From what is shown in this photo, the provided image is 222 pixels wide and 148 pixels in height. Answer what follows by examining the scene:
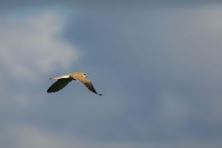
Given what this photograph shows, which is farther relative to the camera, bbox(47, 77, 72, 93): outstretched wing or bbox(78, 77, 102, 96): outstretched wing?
bbox(47, 77, 72, 93): outstretched wing

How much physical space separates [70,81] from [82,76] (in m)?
3.07

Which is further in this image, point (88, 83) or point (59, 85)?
point (59, 85)

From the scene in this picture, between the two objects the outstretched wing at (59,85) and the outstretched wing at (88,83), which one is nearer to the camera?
the outstretched wing at (88,83)

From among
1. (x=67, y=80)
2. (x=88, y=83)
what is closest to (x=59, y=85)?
(x=67, y=80)

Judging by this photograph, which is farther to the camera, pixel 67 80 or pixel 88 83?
pixel 67 80

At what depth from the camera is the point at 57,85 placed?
324ft

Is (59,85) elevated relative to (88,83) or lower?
elevated

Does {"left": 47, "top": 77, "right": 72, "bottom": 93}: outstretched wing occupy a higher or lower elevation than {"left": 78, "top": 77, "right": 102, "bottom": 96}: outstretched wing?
higher

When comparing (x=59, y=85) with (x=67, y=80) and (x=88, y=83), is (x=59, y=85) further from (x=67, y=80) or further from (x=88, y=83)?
(x=88, y=83)

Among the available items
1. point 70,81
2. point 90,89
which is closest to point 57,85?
→ point 70,81

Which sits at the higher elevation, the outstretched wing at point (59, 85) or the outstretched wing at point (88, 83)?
the outstretched wing at point (59, 85)

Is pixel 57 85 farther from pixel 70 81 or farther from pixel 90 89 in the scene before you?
pixel 90 89

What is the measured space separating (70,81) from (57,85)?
3.63ft

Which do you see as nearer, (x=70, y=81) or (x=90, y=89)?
(x=90, y=89)
